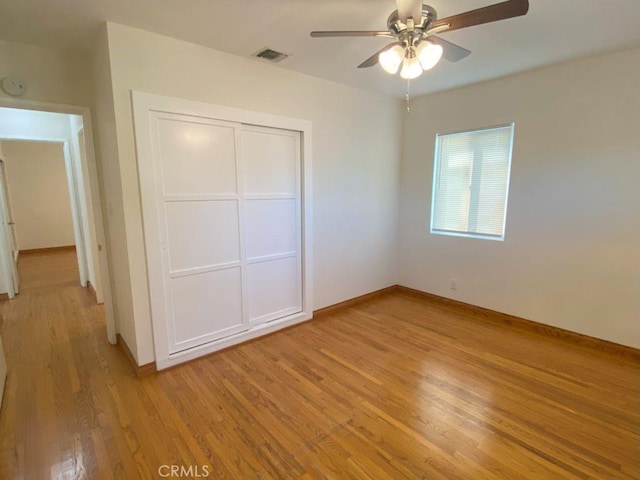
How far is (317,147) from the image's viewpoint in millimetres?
3361

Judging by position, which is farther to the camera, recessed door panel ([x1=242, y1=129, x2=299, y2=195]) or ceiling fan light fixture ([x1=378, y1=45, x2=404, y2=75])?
recessed door panel ([x1=242, y1=129, x2=299, y2=195])

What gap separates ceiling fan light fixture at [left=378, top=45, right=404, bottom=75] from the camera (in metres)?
1.80

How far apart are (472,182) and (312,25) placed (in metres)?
2.54

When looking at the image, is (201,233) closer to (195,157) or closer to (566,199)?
(195,157)

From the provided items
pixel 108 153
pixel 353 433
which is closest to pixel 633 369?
pixel 353 433

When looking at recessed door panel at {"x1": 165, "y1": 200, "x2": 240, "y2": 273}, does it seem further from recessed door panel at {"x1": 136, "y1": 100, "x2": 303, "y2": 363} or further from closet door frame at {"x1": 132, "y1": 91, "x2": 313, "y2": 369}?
closet door frame at {"x1": 132, "y1": 91, "x2": 313, "y2": 369}

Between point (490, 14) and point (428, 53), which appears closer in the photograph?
point (490, 14)

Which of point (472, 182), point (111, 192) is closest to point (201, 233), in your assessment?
point (111, 192)

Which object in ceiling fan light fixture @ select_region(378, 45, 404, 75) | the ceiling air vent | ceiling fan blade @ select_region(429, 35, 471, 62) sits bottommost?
ceiling fan light fixture @ select_region(378, 45, 404, 75)

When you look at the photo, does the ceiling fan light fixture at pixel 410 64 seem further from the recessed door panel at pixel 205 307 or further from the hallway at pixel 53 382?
the hallway at pixel 53 382

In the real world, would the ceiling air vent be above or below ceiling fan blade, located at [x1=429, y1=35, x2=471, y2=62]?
above

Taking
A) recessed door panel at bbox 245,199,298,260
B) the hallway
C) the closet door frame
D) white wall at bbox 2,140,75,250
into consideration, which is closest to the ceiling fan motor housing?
the closet door frame

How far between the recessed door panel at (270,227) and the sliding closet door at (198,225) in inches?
5.7
